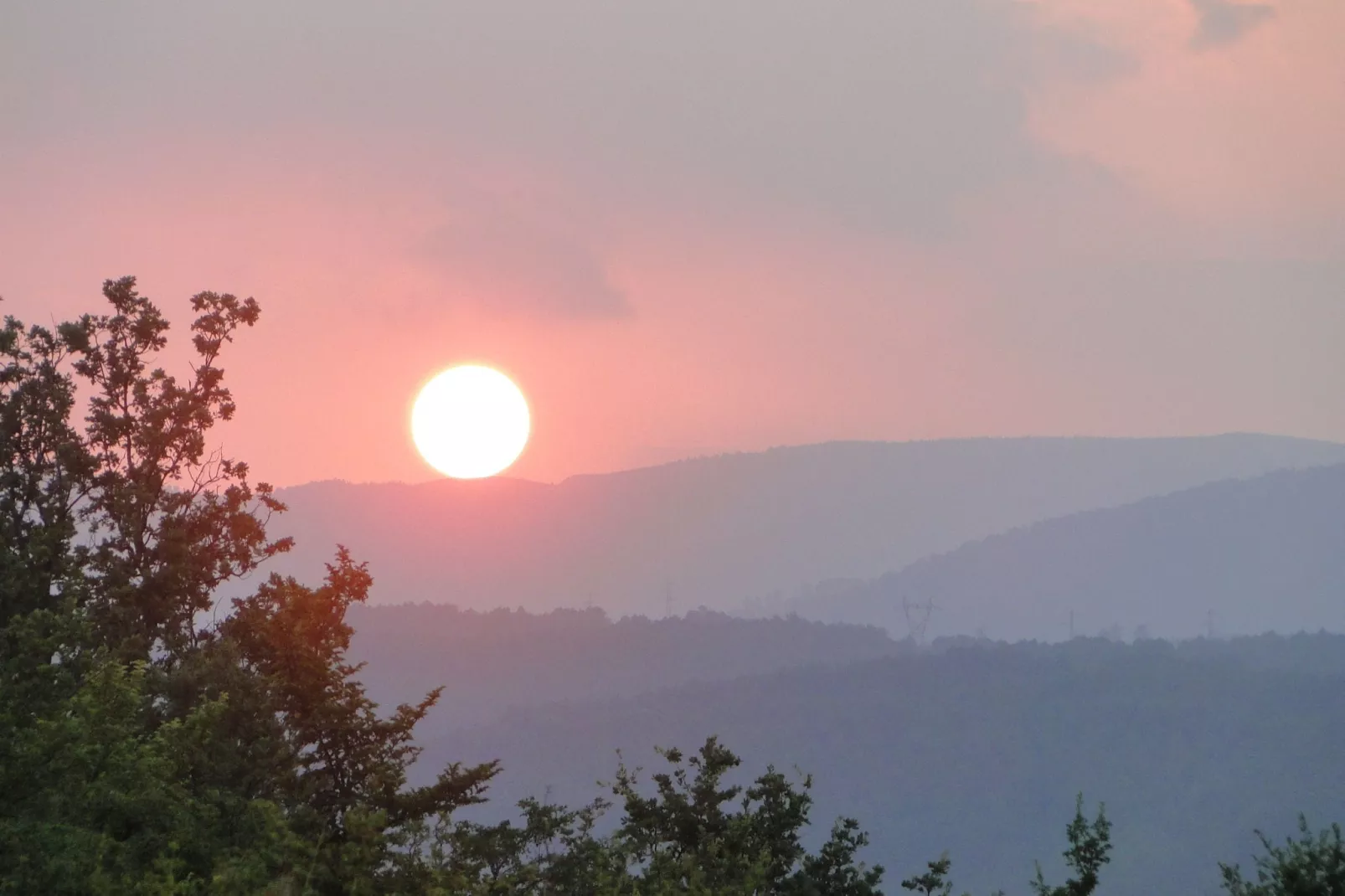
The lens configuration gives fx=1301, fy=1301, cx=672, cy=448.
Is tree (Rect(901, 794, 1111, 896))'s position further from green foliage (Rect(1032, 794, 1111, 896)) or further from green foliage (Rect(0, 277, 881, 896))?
green foliage (Rect(0, 277, 881, 896))

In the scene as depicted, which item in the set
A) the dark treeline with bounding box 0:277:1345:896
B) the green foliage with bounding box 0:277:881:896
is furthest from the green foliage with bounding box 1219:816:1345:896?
the green foliage with bounding box 0:277:881:896

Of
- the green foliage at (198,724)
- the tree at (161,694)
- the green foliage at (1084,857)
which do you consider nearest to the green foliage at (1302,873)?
the green foliage at (1084,857)

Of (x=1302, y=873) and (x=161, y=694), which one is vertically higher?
(x=161, y=694)

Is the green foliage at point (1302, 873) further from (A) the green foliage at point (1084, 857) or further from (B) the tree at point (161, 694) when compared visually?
(B) the tree at point (161, 694)

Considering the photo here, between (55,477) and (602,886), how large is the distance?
73.3 ft

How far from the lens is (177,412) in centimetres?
3709

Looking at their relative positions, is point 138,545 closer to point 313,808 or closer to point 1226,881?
point 313,808

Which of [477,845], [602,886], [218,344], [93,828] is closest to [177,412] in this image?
[218,344]

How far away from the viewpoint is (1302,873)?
26.5m

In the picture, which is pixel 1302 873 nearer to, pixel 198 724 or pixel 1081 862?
pixel 1081 862

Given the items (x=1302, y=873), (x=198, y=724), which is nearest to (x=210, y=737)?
(x=198, y=724)

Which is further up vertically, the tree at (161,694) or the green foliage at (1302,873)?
the tree at (161,694)

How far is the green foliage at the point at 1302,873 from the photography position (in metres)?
26.2

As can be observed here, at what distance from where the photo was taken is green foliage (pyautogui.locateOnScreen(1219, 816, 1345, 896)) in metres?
26.2
